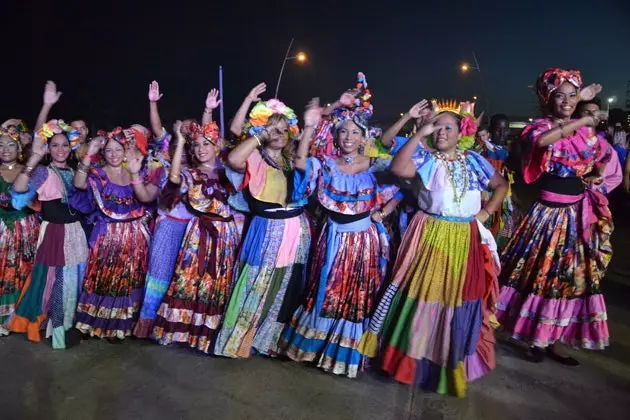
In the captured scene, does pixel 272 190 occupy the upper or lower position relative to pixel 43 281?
upper

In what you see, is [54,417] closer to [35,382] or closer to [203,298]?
[35,382]

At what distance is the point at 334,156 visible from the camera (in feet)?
12.1

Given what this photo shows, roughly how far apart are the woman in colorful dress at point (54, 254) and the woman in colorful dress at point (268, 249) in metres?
1.43

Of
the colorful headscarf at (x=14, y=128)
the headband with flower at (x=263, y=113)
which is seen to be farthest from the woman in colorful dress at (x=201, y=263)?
the colorful headscarf at (x=14, y=128)

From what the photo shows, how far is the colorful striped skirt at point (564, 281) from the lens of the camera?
12.1ft

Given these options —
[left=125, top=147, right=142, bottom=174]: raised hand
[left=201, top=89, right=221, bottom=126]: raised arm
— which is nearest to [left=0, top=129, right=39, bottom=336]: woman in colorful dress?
[left=125, top=147, right=142, bottom=174]: raised hand

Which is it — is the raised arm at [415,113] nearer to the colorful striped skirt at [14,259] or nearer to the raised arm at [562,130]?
the raised arm at [562,130]

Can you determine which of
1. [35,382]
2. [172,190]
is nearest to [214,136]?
[172,190]

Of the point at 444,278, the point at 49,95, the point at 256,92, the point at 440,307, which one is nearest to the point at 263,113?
the point at 256,92

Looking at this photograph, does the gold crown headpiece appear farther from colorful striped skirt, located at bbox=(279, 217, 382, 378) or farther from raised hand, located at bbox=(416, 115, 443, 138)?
colorful striped skirt, located at bbox=(279, 217, 382, 378)

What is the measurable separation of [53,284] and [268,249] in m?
1.97

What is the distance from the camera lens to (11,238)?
425 cm

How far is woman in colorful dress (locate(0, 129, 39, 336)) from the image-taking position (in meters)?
4.18

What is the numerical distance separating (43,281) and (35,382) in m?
0.96
